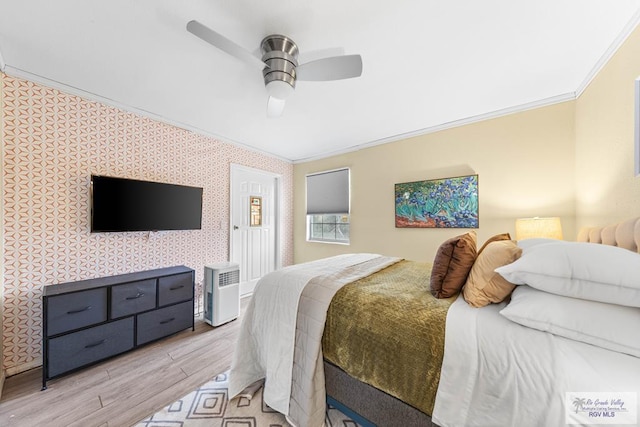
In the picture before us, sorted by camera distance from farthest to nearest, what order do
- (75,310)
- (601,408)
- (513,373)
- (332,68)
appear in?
1. (75,310)
2. (332,68)
3. (513,373)
4. (601,408)

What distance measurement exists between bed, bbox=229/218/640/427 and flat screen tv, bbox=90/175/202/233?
181cm

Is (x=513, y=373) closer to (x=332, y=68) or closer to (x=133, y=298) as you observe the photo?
(x=332, y=68)

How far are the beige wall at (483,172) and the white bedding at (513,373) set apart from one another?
81.6 inches

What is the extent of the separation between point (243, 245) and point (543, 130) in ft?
13.2

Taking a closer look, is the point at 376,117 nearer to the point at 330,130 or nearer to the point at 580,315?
the point at 330,130

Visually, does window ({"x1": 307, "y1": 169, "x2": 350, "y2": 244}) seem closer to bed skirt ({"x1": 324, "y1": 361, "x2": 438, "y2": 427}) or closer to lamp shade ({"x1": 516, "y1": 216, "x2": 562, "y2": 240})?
lamp shade ({"x1": 516, "y1": 216, "x2": 562, "y2": 240})

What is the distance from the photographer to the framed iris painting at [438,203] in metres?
2.75

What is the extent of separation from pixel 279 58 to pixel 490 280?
5.97 feet

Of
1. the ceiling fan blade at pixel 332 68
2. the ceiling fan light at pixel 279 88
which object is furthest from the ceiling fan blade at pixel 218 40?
the ceiling fan blade at pixel 332 68

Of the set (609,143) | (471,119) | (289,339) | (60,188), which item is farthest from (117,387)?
(471,119)

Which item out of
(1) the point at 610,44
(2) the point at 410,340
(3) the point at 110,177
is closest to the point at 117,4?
(3) the point at 110,177

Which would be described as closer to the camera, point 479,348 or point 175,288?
point 479,348

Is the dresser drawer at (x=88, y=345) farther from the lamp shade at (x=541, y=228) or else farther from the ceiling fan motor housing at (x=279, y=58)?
the lamp shade at (x=541, y=228)

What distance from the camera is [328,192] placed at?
161 inches
